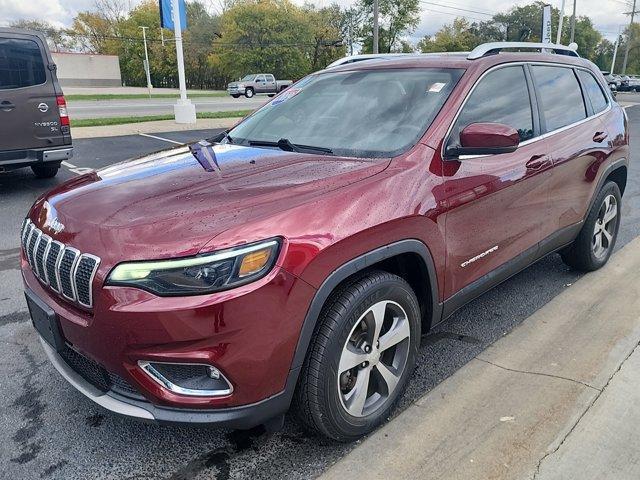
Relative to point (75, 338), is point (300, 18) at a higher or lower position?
higher

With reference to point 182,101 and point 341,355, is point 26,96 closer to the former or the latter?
point 341,355

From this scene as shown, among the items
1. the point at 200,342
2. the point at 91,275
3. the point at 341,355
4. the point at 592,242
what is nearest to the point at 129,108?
the point at 592,242

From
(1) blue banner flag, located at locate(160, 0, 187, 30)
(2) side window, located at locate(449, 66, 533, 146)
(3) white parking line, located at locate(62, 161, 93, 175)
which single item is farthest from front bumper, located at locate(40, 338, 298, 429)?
(1) blue banner flag, located at locate(160, 0, 187, 30)

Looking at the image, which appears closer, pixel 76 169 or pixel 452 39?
pixel 76 169

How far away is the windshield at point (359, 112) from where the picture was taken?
2768mm

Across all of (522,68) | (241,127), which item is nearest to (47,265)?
(241,127)

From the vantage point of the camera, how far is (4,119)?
269 inches

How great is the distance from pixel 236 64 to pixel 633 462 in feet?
215

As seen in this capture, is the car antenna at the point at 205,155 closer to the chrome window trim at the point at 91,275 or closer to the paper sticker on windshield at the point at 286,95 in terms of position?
the paper sticker on windshield at the point at 286,95

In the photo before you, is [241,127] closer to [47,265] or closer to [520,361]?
[47,265]

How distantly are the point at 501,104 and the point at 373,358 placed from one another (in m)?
1.81

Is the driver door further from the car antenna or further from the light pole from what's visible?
the light pole

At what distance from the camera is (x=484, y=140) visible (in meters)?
2.59

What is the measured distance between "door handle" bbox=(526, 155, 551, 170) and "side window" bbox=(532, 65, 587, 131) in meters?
0.27
